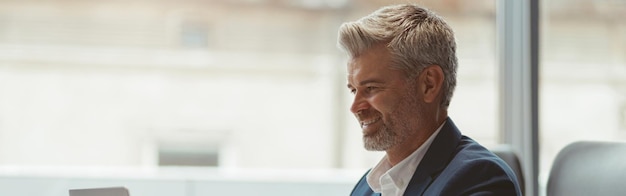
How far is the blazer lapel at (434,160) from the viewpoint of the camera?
1.58 meters

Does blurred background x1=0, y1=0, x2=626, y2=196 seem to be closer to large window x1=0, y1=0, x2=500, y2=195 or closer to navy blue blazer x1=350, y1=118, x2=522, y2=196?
large window x1=0, y1=0, x2=500, y2=195

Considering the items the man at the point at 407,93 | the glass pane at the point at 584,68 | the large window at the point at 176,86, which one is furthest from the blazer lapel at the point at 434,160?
the glass pane at the point at 584,68

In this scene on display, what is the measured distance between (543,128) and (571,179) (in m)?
1.24

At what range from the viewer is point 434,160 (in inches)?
63.1

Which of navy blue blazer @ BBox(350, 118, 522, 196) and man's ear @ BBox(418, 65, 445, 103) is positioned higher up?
man's ear @ BBox(418, 65, 445, 103)

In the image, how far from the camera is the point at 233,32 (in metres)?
2.83

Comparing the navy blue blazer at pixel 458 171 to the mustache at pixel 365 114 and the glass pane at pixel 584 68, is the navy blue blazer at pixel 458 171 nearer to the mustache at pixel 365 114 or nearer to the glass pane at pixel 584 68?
the mustache at pixel 365 114

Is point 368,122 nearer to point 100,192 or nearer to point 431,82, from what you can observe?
point 431,82

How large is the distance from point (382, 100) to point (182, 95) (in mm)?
1287

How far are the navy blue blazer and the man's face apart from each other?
0.07m

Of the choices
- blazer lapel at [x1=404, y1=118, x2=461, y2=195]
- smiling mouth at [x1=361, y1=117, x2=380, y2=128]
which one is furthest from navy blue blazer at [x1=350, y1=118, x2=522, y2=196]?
smiling mouth at [x1=361, y1=117, x2=380, y2=128]

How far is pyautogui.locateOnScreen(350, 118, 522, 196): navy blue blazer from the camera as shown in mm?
1481

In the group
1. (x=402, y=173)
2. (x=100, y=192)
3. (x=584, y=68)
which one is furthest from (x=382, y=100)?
(x=584, y=68)

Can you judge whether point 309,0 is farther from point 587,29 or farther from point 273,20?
point 587,29
